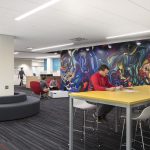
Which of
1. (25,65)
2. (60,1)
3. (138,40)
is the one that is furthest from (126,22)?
(25,65)

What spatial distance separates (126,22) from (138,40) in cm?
291

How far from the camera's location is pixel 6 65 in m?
6.01

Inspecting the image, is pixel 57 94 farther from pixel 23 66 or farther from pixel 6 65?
pixel 23 66

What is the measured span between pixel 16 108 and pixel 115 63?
5.03 meters

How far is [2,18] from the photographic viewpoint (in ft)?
14.9

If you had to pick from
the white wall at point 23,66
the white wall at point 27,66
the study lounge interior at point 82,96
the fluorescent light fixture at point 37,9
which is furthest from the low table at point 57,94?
the white wall at point 23,66

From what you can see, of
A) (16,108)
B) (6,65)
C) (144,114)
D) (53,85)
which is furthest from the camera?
(53,85)

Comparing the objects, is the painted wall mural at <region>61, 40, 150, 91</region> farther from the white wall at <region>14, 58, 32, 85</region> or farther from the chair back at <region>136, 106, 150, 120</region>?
the white wall at <region>14, 58, 32, 85</region>

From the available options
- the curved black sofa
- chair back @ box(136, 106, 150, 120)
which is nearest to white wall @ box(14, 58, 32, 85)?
the curved black sofa

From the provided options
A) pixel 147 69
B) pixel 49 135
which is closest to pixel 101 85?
pixel 49 135

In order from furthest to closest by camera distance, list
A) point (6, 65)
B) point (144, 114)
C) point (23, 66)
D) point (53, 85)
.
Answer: point (23, 66), point (53, 85), point (6, 65), point (144, 114)

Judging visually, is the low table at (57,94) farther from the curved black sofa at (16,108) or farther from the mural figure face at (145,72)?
the mural figure face at (145,72)

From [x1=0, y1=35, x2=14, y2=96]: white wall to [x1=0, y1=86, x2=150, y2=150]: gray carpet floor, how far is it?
1.34m

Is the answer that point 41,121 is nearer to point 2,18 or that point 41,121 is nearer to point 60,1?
point 2,18
